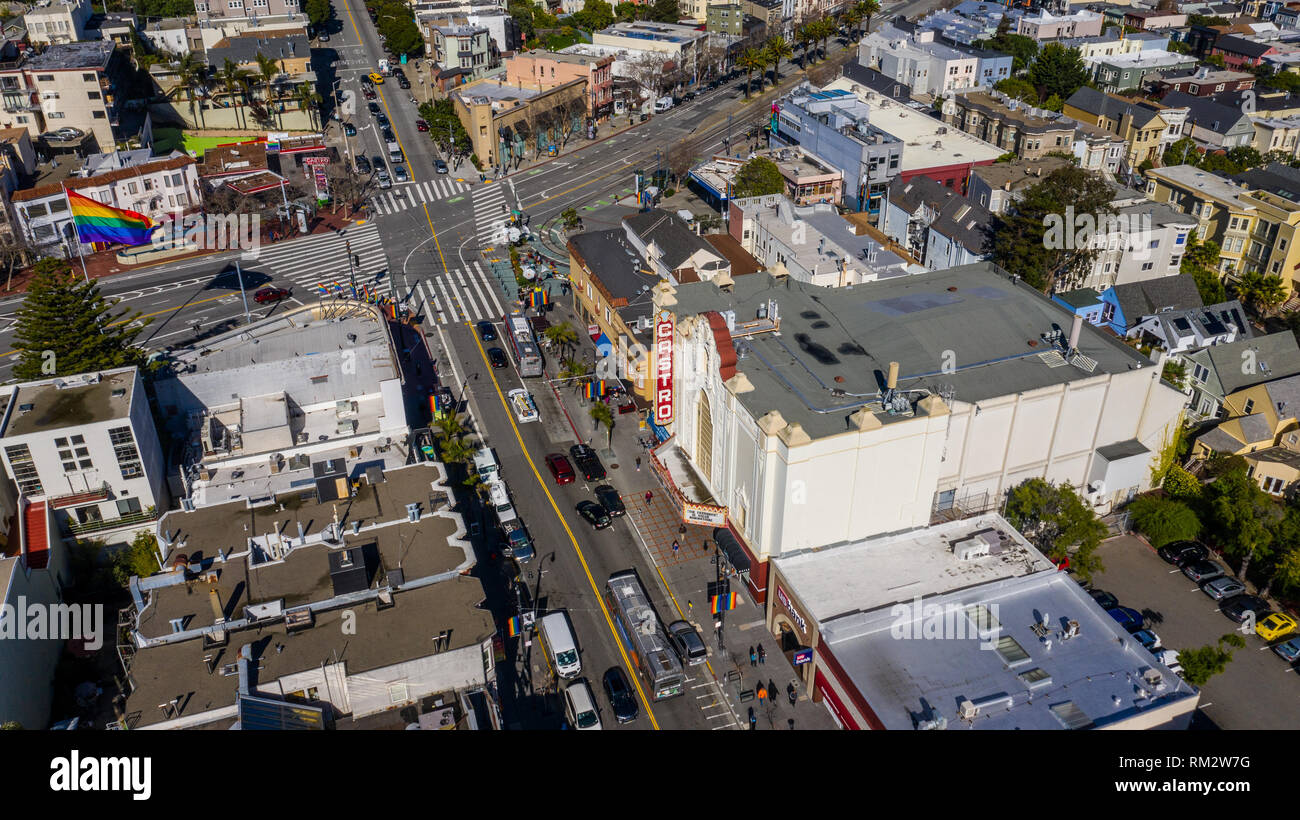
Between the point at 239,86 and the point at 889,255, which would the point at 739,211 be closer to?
the point at 889,255

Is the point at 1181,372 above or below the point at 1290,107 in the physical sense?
below

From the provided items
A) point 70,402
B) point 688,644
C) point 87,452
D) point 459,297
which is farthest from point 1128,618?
point 459,297

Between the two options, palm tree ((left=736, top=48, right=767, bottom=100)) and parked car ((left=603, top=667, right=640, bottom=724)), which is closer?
parked car ((left=603, top=667, right=640, bottom=724))

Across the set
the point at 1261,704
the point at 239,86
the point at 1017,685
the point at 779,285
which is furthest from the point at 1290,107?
the point at 239,86

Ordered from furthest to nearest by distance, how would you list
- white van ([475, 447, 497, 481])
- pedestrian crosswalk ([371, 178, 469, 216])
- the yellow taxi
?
pedestrian crosswalk ([371, 178, 469, 216]) → white van ([475, 447, 497, 481]) → the yellow taxi

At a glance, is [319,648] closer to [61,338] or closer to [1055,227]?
[61,338]

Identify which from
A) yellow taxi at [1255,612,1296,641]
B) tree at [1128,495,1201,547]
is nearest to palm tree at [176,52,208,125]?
tree at [1128,495,1201,547]

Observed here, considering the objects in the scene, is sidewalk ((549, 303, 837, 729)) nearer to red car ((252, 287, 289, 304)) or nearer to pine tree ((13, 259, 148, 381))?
pine tree ((13, 259, 148, 381))
